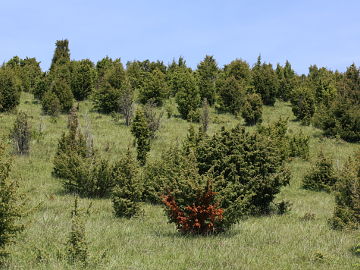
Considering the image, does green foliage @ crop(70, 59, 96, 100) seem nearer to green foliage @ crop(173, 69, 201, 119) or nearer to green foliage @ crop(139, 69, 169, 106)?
green foliage @ crop(139, 69, 169, 106)

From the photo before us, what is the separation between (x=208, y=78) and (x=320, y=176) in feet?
97.7

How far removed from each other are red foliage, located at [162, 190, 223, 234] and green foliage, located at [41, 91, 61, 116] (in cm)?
2966

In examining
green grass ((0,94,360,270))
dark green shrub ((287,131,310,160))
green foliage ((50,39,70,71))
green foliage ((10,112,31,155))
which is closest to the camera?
green grass ((0,94,360,270))

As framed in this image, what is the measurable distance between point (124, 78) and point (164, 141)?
15.3 meters

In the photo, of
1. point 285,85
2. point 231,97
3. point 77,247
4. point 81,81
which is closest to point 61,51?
point 81,81

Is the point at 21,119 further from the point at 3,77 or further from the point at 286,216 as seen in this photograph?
the point at 286,216

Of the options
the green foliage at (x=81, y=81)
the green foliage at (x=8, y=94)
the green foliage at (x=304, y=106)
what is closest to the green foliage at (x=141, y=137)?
the green foliage at (x=8, y=94)

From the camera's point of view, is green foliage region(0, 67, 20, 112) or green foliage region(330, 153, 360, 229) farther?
green foliage region(0, 67, 20, 112)

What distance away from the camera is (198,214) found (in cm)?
1223

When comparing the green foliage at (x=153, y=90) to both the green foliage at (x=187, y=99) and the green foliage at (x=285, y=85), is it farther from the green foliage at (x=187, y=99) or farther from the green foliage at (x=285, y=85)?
the green foliage at (x=285, y=85)

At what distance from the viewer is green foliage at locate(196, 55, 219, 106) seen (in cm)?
5161

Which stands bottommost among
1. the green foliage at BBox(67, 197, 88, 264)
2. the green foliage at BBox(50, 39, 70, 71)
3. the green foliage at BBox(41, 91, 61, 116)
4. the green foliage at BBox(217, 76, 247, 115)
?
the green foliage at BBox(67, 197, 88, 264)

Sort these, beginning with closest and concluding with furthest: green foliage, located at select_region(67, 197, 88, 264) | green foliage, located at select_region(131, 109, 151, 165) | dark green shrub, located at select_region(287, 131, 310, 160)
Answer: green foliage, located at select_region(67, 197, 88, 264) → green foliage, located at select_region(131, 109, 151, 165) → dark green shrub, located at select_region(287, 131, 310, 160)

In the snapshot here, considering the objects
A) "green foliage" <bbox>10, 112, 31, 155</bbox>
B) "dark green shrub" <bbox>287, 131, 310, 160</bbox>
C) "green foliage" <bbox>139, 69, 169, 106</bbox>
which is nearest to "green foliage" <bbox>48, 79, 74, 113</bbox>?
"green foliage" <bbox>139, 69, 169, 106</bbox>
